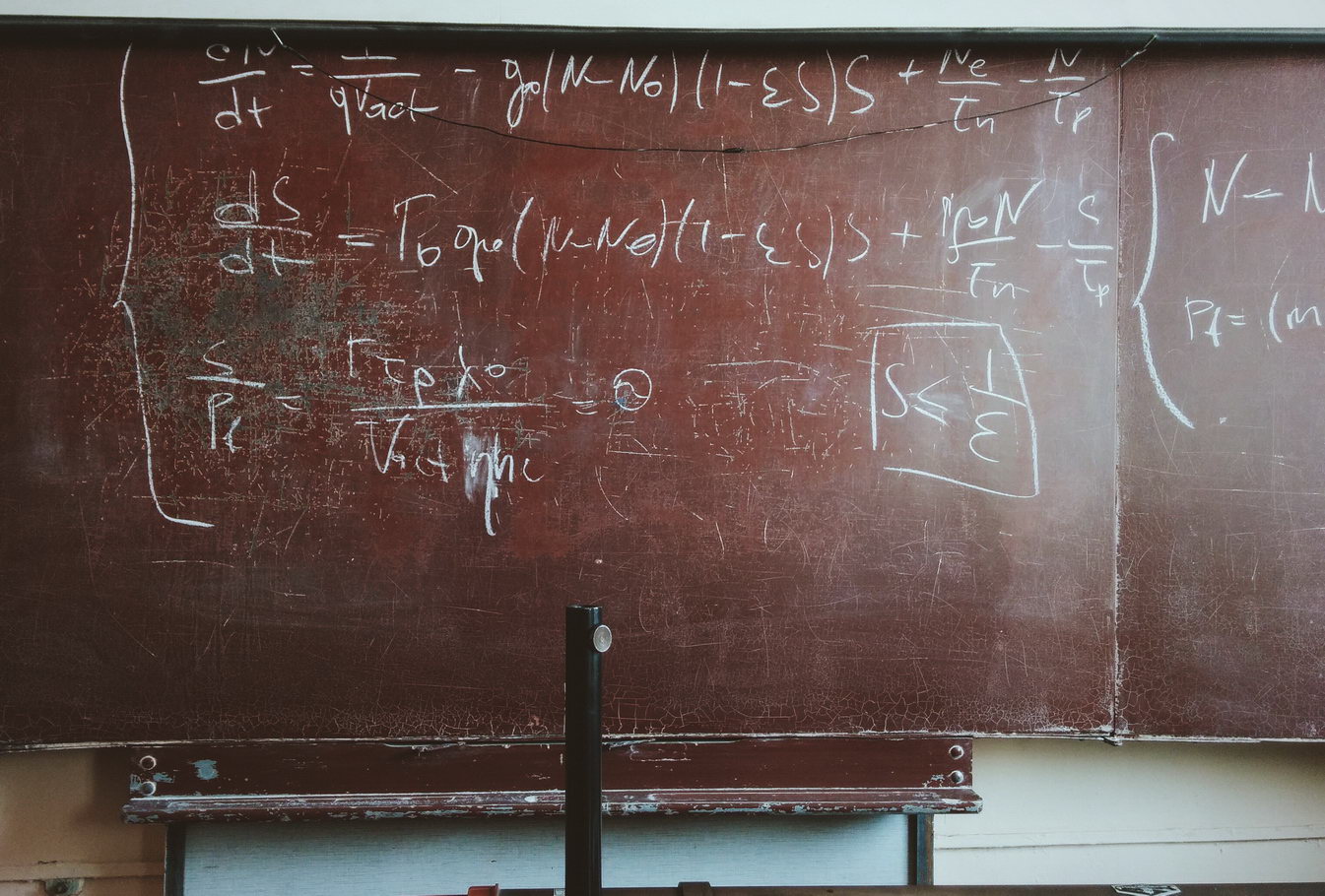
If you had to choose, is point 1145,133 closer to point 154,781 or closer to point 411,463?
point 411,463

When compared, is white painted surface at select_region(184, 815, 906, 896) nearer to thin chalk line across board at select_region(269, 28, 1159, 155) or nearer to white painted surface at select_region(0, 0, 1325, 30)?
thin chalk line across board at select_region(269, 28, 1159, 155)

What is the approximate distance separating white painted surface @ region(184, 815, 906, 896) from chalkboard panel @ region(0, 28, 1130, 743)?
27cm

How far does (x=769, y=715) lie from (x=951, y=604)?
1.34ft

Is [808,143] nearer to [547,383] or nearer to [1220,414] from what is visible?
[547,383]

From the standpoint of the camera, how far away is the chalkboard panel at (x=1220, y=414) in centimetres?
153

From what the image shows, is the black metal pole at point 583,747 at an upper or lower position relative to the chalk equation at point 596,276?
lower

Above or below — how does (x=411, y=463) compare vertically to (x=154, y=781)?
above

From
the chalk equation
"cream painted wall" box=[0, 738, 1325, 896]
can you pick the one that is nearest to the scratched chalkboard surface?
the chalk equation

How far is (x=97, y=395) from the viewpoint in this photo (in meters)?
1.47

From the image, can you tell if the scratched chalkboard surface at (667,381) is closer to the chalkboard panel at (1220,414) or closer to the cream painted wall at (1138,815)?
the chalkboard panel at (1220,414)

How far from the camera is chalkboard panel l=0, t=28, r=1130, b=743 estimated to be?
1474 millimetres

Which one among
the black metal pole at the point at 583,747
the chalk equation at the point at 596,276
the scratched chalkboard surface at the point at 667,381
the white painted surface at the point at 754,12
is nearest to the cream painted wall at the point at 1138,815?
the scratched chalkboard surface at the point at 667,381

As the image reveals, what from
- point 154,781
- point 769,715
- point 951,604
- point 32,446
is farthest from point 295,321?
point 951,604

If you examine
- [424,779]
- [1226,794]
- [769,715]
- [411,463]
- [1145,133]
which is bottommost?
[1226,794]
